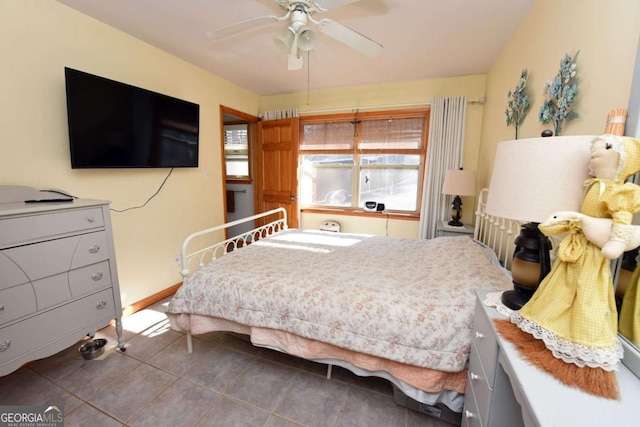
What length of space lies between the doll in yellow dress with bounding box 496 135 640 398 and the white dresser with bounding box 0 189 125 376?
2.35 m

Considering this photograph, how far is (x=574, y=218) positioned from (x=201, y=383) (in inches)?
81.5

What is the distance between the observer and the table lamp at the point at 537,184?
0.81 meters

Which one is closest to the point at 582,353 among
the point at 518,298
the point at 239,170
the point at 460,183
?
the point at 518,298

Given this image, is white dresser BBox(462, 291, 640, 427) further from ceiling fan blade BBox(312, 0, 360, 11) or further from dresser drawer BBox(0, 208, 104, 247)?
dresser drawer BBox(0, 208, 104, 247)

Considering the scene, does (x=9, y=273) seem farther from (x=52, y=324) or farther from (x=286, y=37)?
(x=286, y=37)

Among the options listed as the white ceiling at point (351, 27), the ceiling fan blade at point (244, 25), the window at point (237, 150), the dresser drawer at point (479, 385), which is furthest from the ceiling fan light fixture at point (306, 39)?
the window at point (237, 150)

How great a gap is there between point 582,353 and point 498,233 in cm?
168

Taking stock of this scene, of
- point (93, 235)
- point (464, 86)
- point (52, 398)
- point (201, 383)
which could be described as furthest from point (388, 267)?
point (464, 86)

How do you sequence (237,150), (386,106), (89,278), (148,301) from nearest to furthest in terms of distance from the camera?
1. (89,278)
2. (148,301)
3. (386,106)
4. (237,150)

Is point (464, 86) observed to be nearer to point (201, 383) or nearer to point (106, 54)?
point (106, 54)

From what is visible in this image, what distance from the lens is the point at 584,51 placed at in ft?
4.03

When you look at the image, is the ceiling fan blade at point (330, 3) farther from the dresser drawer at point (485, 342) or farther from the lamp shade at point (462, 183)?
the lamp shade at point (462, 183)

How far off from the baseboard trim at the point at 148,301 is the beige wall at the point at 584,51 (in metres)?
3.50

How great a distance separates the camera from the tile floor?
56.4 inches
